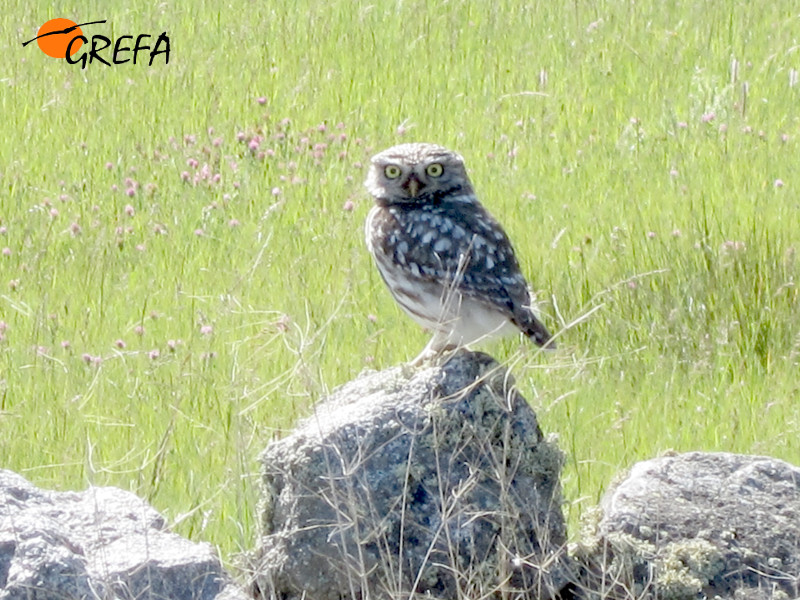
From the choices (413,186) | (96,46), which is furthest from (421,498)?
(96,46)

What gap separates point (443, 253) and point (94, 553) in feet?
5.73

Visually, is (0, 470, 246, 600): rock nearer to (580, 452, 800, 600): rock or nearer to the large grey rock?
the large grey rock

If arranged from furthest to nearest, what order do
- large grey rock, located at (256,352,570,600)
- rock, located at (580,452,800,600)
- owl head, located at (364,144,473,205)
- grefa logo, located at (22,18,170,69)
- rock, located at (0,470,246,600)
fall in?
grefa logo, located at (22,18,170,69)
owl head, located at (364,144,473,205)
rock, located at (580,452,800,600)
large grey rock, located at (256,352,570,600)
rock, located at (0,470,246,600)

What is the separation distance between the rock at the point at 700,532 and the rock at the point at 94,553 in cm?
120

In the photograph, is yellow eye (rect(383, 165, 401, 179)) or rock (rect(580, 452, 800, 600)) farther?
yellow eye (rect(383, 165, 401, 179))

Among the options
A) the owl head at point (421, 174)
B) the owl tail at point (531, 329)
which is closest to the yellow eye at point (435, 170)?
the owl head at point (421, 174)

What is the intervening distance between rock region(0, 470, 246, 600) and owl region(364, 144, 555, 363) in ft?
3.93

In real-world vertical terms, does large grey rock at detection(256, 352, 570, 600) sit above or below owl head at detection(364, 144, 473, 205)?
below

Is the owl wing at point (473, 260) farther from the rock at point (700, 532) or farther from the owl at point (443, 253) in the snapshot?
the rock at point (700, 532)

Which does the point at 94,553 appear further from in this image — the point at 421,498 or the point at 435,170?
the point at 435,170

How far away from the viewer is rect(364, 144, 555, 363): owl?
16.3 ft

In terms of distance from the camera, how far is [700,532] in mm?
4371

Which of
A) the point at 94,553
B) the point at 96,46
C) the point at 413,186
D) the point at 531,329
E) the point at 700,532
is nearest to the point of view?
the point at 94,553

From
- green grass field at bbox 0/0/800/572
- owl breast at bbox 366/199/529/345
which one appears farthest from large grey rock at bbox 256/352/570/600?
owl breast at bbox 366/199/529/345
